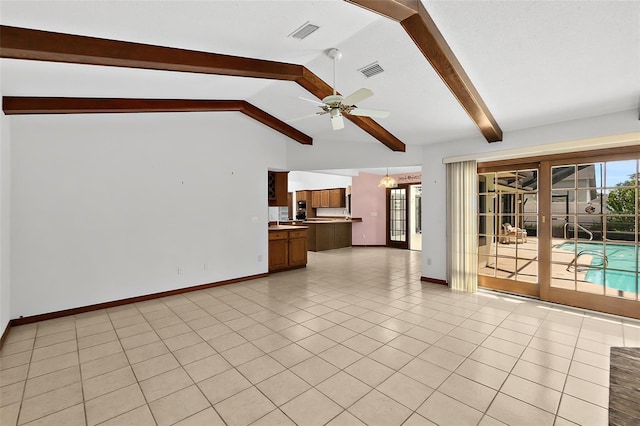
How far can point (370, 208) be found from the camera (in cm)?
1016

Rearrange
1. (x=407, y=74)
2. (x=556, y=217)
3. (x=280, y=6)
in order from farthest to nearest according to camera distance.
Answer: (x=556, y=217), (x=407, y=74), (x=280, y=6)

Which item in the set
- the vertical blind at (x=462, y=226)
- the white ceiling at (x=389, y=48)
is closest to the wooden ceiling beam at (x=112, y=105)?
the white ceiling at (x=389, y=48)

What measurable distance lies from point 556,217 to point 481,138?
1.59 metres

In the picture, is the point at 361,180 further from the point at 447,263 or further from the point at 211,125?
the point at 211,125

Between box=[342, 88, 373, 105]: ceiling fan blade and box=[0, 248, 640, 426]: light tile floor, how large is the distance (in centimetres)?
250

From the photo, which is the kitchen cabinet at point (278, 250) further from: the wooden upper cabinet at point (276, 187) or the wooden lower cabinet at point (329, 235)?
the wooden lower cabinet at point (329, 235)

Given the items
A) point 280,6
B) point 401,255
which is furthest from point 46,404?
point 401,255

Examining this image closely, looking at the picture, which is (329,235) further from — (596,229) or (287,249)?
(596,229)

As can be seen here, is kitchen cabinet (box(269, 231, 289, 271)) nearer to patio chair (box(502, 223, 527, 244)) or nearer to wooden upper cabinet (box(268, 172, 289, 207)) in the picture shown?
wooden upper cabinet (box(268, 172, 289, 207))

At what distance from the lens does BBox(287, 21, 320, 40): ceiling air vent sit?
2738 millimetres

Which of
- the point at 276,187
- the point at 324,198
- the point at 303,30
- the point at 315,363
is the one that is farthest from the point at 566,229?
the point at 324,198

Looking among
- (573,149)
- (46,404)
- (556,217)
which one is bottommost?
(46,404)

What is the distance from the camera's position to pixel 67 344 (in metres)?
3.06

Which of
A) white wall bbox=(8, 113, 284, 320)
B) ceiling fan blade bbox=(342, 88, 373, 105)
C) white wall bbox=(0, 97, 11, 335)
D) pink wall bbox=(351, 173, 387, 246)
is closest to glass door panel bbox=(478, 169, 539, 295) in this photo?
ceiling fan blade bbox=(342, 88, 373, 105)
